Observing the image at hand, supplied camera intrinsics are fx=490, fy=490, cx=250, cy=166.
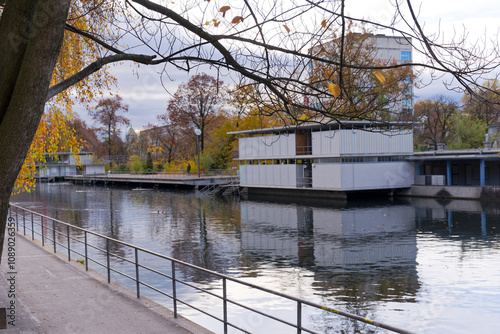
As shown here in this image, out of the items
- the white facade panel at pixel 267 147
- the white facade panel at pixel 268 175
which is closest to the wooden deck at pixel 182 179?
the white facade panel at pixel 268 175

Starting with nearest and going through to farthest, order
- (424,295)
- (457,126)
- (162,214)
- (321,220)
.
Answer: (424,295)
(321,220)
(162,214)
(457,126)

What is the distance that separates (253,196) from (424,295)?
3750cm

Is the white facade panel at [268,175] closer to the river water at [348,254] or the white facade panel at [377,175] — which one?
the white facade panel at [377,175]

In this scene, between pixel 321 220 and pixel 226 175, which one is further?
pixel 226 175

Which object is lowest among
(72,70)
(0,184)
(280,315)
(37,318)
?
(280,315)

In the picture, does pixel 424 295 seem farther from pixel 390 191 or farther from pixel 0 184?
pixel 390 191

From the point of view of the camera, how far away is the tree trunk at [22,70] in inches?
137

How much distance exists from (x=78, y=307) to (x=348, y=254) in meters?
12.8

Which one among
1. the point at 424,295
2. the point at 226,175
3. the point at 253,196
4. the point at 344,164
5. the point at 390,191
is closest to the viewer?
the point at 424,295

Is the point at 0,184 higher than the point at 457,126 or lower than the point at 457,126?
lower

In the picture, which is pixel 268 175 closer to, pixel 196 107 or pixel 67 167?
pixel 196 107

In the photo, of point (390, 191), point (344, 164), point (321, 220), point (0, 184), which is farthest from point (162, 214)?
point (0, 184)

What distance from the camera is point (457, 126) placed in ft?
179

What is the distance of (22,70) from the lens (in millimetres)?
3500
